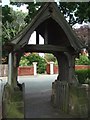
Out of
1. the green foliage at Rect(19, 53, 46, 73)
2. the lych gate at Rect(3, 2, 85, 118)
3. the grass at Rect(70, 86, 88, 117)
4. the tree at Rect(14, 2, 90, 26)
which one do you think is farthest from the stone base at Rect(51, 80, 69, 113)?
the green foliage at Rect(19, 53, 46, 73)

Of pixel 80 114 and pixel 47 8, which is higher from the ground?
pixel 47 8

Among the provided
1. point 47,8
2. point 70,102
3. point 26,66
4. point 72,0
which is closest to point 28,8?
point 72,0

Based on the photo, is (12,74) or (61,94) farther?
(61,94)

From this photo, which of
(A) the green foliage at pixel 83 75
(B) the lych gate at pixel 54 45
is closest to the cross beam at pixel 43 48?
(B) the lych gate at pixel 54 45

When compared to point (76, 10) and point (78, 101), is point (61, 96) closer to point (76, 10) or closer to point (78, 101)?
point (78, 101)

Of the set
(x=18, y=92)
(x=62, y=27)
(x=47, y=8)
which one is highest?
(x=47, y=8)

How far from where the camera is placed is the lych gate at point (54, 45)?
9352 mm

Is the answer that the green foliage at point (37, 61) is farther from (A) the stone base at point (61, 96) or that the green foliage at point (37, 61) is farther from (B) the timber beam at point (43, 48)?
(B) the timber beam at point (43, 48)

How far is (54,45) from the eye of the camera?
10125 mm

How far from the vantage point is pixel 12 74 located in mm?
9641

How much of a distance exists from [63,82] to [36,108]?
1.46m

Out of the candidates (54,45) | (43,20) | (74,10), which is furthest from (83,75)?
(43,20)

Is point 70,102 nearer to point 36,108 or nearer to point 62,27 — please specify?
point 36,108

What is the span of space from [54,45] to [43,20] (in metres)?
1.00
